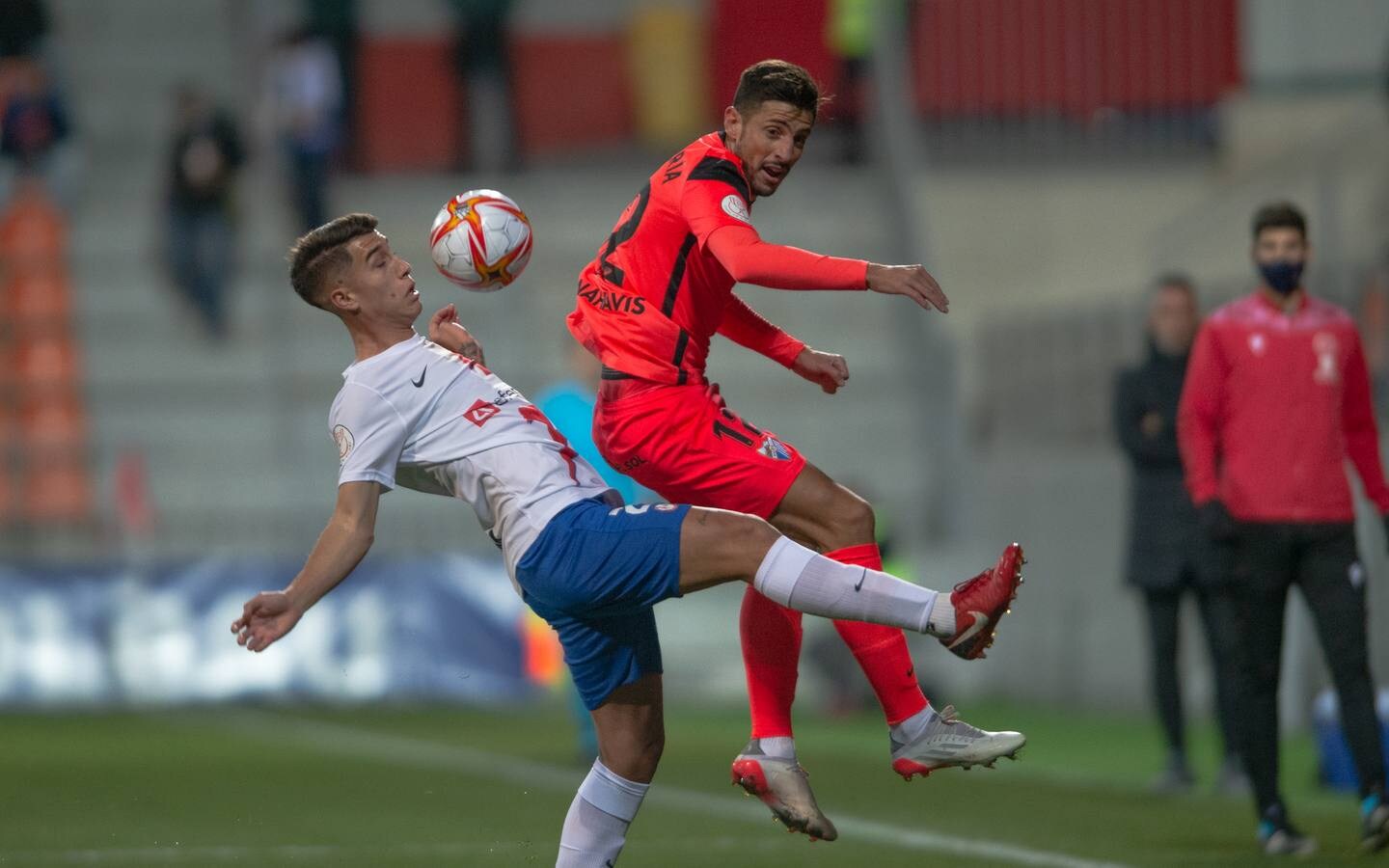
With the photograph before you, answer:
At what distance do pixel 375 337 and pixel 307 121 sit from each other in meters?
14.5

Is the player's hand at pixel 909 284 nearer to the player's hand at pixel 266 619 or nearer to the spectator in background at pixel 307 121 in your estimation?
the player's hand at pixel 266 619

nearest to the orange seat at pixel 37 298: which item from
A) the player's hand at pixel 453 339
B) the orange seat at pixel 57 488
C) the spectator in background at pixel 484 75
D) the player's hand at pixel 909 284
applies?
the orange seat at pixel 57 488

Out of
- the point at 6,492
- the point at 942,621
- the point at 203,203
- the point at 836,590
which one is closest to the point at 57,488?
the point at 6,492

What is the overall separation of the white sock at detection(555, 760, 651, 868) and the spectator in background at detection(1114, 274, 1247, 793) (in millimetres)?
4488

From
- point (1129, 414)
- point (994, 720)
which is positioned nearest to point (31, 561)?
point (994, 720)

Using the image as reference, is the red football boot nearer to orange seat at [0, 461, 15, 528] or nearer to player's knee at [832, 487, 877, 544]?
player's knee at [832, 487, 877, 544]

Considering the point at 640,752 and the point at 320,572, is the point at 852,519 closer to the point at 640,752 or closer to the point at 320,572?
the point at 640,752

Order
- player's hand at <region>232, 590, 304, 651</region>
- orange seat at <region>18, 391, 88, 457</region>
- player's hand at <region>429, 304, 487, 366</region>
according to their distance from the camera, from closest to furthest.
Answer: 1. player's hand at <region>232, 590, 304, 651</region>
2. player's hand at <region>429, 304, 487, 366</region>
3. orange seat at <region>18, 391, 88, 457</region>

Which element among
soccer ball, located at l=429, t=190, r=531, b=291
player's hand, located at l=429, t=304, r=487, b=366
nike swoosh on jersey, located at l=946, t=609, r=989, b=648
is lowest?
nike swoosh on jersey, located at l=946, t=609, r=989, b=648

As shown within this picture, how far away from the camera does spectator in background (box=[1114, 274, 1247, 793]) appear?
1074cm

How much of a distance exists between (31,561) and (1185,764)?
9.60 meters

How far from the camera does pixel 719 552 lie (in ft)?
20.6

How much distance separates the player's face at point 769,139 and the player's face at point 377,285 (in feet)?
3.56

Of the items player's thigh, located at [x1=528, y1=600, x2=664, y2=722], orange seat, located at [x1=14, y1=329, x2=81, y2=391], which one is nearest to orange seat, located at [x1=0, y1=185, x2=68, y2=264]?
orange seat, located at [x1=14, y1=329, x2=81, y2=391]
